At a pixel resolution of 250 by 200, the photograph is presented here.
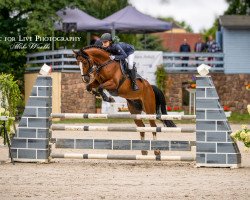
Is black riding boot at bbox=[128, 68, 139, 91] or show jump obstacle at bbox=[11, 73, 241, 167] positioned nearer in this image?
show jump obstacle at bbox=[11, 73, 241, 167]

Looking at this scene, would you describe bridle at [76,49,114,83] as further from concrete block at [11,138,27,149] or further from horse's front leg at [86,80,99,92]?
concrete block at [11,138,27,149]

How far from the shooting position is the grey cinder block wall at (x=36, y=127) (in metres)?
17.7

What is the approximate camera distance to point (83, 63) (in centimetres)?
1938

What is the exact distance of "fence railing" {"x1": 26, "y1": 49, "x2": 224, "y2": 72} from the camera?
36531mm

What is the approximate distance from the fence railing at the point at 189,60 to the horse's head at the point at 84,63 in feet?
61.4

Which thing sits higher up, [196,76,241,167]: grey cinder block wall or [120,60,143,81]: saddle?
[120,60,143,81]: saddle

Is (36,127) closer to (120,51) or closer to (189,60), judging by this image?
(120,51)

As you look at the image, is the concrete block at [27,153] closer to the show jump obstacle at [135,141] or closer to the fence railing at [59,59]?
the show jump obstacle at [135,141]

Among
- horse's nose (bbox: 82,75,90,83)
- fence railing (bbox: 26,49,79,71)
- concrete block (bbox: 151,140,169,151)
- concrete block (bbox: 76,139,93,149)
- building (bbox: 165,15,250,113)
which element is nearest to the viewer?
concrete block (bbox: 151,140,169,151)

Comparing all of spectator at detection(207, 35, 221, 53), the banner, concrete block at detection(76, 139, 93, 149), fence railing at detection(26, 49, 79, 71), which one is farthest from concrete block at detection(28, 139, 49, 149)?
spectator at detection(207, 35, 221, 53)

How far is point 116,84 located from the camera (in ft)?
65.9

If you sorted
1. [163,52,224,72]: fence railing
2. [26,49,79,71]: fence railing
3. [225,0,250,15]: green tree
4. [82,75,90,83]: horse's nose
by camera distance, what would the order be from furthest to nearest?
[225,0,250,15]: green tree < [163,52,224,72]: fence railing < [26,49,79,71]: fence railing < [82,75,90,83]: horse's nose

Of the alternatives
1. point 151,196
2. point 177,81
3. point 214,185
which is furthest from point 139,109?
point 177,81

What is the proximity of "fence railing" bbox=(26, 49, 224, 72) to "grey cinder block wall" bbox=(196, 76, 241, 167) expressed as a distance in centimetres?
1962
